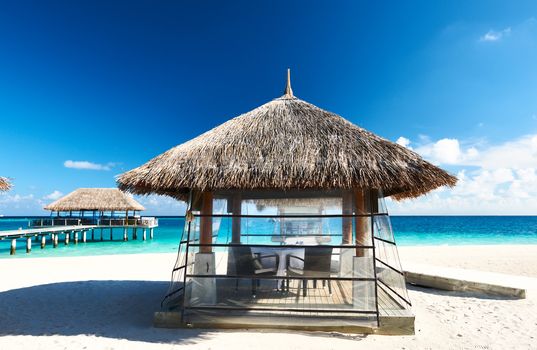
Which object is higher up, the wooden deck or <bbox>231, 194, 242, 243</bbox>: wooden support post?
<bbox>231, 194, 242, 243</bbox>: wooden support post

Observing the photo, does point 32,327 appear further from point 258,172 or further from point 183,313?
point 258,172

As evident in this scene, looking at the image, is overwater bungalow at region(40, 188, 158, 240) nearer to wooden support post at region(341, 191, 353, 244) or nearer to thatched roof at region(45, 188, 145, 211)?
thatched roof at region(45, 188, 145, 211)

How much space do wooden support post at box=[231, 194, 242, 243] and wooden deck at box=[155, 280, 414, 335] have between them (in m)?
0.62

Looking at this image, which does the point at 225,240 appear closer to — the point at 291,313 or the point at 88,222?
the point at 291,313

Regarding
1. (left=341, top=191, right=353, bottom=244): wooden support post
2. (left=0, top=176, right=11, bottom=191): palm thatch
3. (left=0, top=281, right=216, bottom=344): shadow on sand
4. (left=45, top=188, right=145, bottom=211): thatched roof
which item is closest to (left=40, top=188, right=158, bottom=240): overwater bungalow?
(left=45, top=188, right=145, bottom=211): thatched roof

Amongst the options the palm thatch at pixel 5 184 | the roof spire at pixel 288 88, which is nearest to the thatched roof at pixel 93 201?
the palm thatch at pixel 5 184

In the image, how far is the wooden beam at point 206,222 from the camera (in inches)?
175

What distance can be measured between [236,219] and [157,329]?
65.4 inches

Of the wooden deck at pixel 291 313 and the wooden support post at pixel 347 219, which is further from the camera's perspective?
the wooden support post at pixel 347 219

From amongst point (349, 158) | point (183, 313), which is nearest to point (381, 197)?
point (349, 158)

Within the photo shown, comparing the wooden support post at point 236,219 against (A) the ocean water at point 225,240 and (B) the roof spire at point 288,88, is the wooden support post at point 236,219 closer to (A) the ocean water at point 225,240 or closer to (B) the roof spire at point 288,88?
(A) the ocean water at point 225,240

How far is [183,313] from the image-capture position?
4.12 metres

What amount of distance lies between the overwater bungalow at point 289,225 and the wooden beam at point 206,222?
1 cm

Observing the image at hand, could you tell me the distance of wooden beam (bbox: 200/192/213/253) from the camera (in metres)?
4.45
